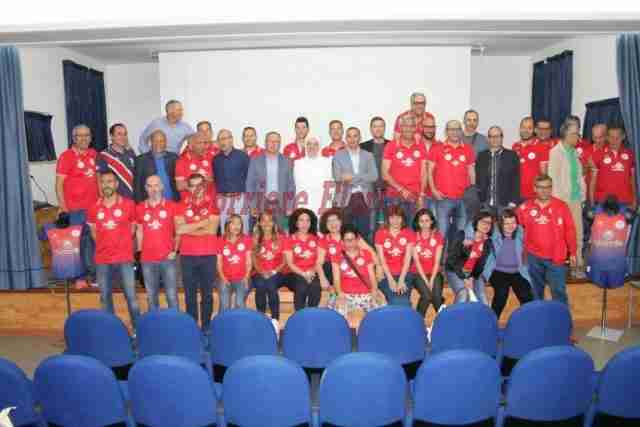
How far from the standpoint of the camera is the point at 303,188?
5.46 metres

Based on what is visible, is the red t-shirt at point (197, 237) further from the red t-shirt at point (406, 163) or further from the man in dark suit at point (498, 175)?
the man in dark suit at point (498, 175)

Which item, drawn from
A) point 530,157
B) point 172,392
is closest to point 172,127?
point 172,392

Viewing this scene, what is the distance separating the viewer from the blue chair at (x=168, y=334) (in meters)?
3.35

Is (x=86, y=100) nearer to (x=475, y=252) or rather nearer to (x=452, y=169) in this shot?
(x=452, y=169)

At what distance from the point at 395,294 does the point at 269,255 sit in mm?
1235

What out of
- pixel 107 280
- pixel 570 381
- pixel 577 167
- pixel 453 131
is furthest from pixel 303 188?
pixel 570 381

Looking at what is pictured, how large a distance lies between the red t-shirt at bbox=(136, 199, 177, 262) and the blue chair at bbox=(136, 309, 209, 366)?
1270 millimetres

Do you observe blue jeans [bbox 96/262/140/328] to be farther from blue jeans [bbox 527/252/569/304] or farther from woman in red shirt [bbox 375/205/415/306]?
blue jeans [bbox 527/252/569/304]

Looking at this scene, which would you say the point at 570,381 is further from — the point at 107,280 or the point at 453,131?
the point at 107,280

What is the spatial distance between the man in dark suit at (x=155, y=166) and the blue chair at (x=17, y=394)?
2652mm

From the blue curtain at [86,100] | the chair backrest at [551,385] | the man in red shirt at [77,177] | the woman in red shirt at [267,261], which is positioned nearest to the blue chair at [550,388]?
the chair backrest at [551,385]

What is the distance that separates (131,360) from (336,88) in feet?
20.0

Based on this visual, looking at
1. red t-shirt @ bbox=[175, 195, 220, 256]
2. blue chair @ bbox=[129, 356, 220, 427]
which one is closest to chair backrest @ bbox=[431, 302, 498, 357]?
blue chair @ bbox=[129, 356, 220, 427]

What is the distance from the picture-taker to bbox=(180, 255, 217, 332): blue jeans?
4.65 metres
